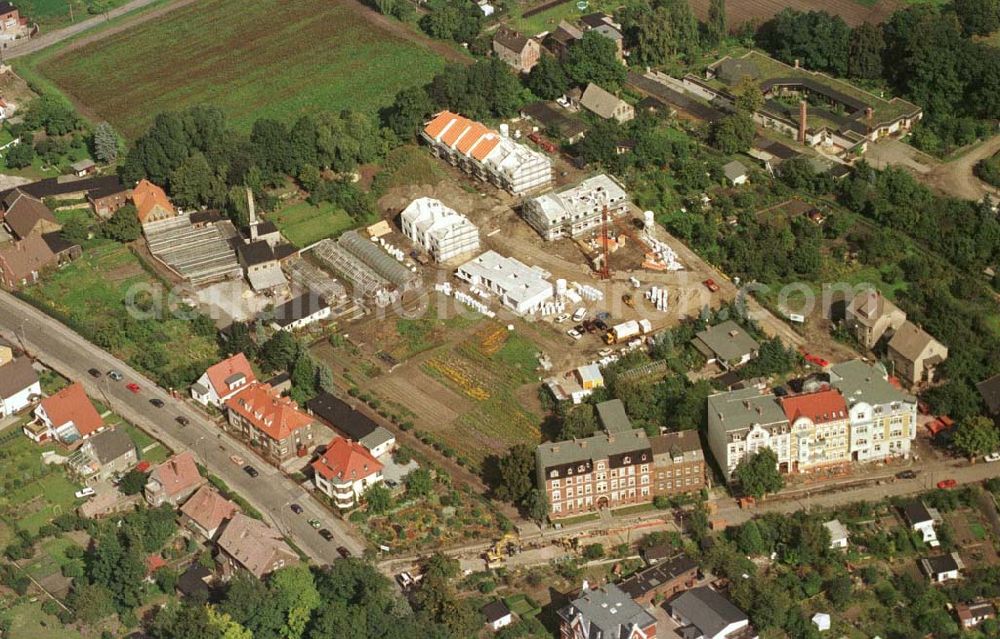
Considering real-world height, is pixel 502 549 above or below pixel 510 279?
below

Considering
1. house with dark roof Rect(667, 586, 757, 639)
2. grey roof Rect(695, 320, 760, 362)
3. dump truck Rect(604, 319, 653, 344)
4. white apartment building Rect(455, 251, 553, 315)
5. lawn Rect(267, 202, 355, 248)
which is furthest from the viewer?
lawn Rect(267, 202, 355, 248)

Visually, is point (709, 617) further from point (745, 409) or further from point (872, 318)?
point (872, 318)

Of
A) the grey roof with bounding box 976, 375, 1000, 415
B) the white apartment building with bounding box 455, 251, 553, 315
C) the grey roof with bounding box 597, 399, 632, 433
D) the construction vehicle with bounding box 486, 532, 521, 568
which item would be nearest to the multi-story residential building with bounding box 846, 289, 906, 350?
the grey roof with bounding box 976, 375, 1000, 415

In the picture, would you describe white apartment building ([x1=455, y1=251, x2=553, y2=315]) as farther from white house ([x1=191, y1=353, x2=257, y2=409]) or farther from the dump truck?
white house ([x1=191, y1=353, x2=257, y2=409])

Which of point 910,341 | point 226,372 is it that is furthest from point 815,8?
point 226,372

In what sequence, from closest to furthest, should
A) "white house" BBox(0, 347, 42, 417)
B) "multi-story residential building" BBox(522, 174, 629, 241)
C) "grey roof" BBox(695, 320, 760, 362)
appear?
"white house" BBox(0, 347, 42, 417), "grey roof" BBox(695, 320, 760, 362), "multi-story residential building" BBox(522, 174, 629, 241)

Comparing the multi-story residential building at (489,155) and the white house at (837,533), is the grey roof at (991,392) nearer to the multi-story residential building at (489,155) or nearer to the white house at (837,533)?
the white house at (837,533)

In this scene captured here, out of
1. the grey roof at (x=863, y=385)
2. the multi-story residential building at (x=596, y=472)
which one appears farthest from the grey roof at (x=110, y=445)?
the grey roof at (x=863, y=385)
